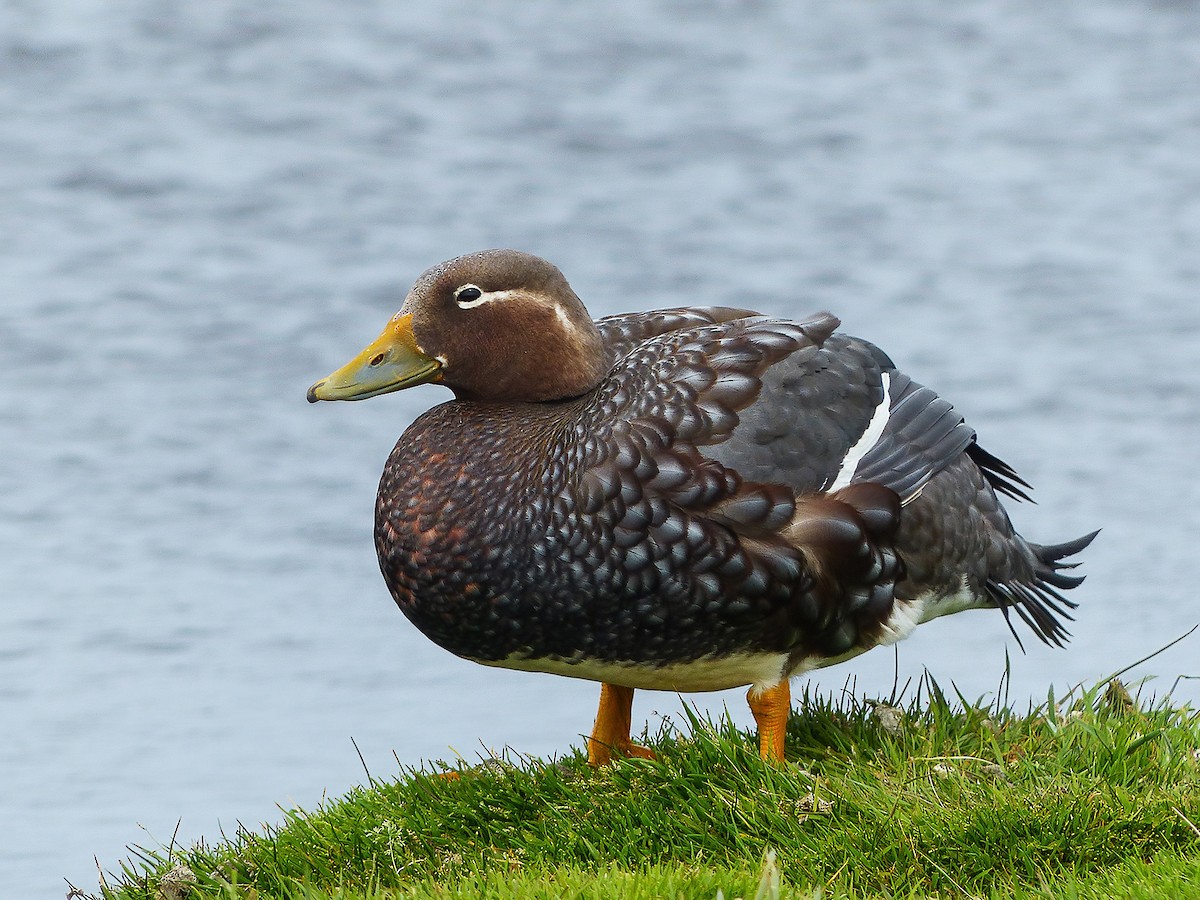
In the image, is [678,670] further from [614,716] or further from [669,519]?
[614,716]

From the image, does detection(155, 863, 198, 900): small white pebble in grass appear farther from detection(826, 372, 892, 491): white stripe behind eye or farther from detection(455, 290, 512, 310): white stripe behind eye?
detection(826, 372, 892, 491): white stripe behind eye

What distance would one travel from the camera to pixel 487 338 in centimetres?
534

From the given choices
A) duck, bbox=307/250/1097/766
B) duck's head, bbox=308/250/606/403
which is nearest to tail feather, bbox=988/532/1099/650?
duck, bbox=307/250/1097/766

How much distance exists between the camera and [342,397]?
5.32 m

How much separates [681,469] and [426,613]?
2.88 ft

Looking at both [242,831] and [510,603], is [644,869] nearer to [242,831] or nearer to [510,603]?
[510,603]

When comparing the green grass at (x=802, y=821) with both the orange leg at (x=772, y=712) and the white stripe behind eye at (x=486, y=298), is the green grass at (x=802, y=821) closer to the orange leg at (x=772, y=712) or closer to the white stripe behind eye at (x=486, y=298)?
the orange leg at (x=772, y=712)

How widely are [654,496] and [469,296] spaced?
939 millimetres

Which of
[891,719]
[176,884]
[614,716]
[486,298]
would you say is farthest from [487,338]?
[176,884]

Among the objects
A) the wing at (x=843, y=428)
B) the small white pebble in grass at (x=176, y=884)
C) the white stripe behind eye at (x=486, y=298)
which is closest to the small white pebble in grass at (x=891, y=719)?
the wing at (x=843, y=428)

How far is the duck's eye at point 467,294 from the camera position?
17.4ft

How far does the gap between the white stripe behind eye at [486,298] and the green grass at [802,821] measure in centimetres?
143

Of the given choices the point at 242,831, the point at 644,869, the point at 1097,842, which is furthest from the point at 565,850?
the point at 1097,842

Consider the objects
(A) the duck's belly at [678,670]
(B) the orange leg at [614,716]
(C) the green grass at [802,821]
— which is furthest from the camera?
(B) the orange leg at [614,716]
